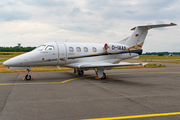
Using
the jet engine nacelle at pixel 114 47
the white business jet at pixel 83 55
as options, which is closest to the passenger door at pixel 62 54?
the white business jet at pixel 83 55

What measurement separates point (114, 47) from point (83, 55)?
3.60 m

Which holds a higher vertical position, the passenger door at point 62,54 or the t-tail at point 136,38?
the t-tail at point 136,38

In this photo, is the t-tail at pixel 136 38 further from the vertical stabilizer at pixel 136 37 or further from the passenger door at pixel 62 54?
the passenger door at pixel 62 54

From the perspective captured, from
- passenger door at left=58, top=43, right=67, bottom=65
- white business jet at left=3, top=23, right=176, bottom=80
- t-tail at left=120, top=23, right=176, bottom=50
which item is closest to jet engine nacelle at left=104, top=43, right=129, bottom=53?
white business jet at left=3, top=23, right=176, bottom=80

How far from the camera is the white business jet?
13.5 m

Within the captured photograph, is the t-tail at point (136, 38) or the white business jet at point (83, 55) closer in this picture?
the white business jet at point (83, 55)

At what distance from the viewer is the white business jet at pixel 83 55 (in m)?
13.5

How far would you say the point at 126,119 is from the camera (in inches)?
203

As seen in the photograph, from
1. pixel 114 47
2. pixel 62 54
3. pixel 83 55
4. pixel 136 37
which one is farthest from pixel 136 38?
pixel 62 54

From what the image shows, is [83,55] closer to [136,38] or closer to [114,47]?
[114,47]

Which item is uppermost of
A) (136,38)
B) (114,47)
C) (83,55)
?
(136,38)

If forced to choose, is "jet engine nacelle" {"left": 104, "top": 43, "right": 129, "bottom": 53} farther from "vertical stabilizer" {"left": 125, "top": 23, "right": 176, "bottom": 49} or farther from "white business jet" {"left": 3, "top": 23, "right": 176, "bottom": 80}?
"vertical stabilizer" {"left": 125, "top": 23, "right": 176, "bottom": 49}

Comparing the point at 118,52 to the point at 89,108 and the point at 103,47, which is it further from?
the point at 89,108

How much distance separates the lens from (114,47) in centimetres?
1688
